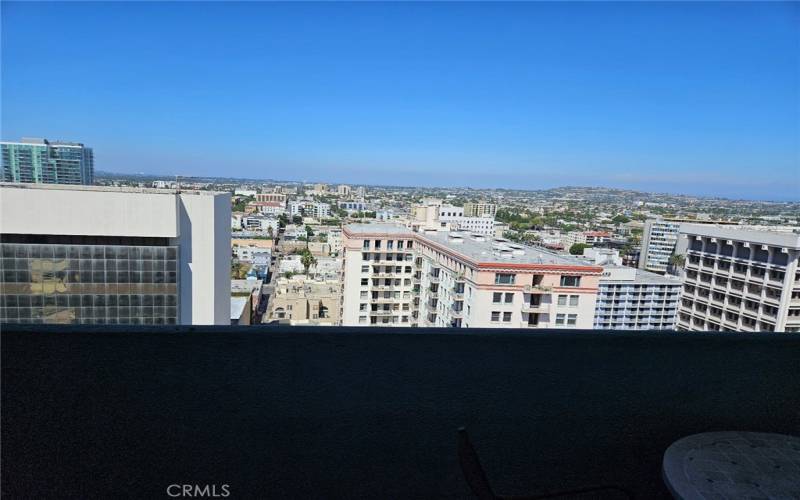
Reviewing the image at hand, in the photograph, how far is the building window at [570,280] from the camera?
12.7m

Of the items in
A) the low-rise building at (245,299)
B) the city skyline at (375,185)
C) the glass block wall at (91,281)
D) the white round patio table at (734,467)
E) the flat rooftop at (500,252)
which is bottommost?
the low-rise building at (245,299)

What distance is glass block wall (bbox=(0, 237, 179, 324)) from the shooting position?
1156 centimetres

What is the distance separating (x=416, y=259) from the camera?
16547 millimetres

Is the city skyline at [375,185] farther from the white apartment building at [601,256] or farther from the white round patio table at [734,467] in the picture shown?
the white apartment building at [601,256]

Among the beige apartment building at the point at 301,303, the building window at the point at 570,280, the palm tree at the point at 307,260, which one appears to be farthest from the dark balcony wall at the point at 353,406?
the palm tree at the point at 307,260

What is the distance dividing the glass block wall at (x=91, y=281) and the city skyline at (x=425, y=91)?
4659mm

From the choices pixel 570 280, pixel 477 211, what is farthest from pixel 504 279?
pixel 477 211

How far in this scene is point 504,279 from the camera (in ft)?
40.7

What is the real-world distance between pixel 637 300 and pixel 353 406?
53.9ft

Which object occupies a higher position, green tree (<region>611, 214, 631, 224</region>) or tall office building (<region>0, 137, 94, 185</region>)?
tall office building (<region>0, 137, 94, 185</region>)

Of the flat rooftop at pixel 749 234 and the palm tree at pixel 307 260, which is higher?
the flat rooftop at pixel 749 234

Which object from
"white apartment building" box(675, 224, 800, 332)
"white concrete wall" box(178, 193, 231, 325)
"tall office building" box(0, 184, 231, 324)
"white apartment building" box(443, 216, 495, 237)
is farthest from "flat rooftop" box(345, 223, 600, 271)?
"tall office building" box(0, 184, 231, 324)

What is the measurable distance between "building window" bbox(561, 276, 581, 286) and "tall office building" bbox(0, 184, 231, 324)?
9.31 meters

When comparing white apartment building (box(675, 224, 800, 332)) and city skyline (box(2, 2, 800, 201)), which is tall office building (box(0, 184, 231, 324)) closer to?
city skyline (box(2, 2, 800, 201))
